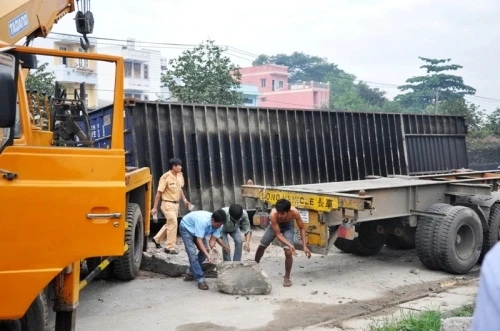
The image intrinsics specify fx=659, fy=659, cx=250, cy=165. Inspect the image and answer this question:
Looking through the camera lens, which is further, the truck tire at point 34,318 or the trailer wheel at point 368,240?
the trailer wheel at point 368,240

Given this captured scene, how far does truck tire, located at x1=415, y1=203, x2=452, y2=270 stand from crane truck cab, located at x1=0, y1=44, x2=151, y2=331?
5613 mm

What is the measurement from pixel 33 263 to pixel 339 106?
6014 cm

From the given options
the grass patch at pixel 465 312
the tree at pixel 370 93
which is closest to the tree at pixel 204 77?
the grass patch at pixel 465 312

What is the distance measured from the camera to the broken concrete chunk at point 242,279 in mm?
7855

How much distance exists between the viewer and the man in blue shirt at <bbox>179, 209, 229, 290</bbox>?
812 centimetres

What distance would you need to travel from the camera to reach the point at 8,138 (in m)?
4.47

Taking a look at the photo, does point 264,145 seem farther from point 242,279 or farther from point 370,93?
point 370,93

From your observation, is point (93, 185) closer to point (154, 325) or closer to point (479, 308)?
point (154, 325)

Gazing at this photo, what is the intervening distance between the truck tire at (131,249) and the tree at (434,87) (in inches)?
2422

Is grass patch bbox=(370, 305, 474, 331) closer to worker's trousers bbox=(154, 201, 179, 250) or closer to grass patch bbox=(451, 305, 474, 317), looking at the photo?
grass patch bbox=(451, 305, 474, 317)

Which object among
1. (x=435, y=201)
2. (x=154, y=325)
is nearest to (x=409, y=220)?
(x=435, y=201)

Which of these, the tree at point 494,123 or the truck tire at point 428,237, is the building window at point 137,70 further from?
the truck tire at point 428,237

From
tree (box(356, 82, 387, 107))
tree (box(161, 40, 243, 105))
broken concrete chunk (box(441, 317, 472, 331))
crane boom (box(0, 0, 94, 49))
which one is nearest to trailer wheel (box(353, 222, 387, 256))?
broken concrete chunk (box(441, 317, 472, 331))

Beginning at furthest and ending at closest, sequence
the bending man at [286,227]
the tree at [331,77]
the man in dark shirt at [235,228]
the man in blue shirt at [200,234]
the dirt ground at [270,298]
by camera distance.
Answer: the tree at [331,77] < the man in dark shirt at [235,228] < the bending man at [286,227] < the man in blue shirt at [200,234] < the dirt ground at [270,298]
